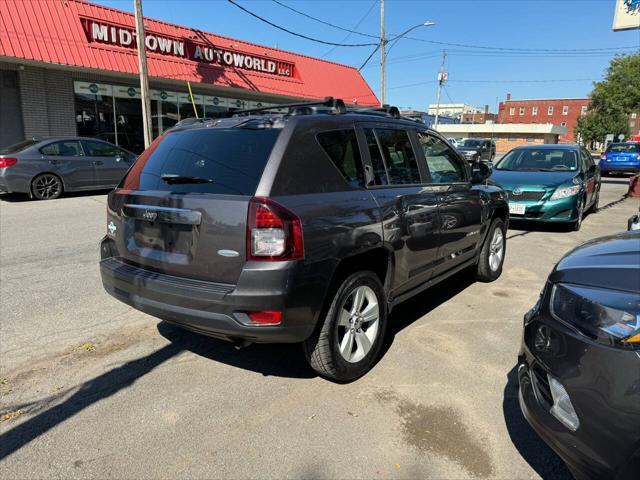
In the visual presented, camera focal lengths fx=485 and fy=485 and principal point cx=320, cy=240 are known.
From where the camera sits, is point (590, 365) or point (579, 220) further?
point (579, 220)

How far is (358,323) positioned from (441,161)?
82.0 inches

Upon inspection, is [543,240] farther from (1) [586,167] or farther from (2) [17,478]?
(2) [17,478]

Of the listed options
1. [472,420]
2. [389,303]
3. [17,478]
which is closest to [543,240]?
[389,303]

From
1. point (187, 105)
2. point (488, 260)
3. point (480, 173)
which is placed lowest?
point (488, 260)

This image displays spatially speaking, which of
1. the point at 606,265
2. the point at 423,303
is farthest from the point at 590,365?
the point at 423,303

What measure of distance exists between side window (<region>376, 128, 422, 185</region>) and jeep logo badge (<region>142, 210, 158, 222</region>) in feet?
5.79

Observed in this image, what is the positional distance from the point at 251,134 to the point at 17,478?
7.56ft

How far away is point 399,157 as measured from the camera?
402 centimetres

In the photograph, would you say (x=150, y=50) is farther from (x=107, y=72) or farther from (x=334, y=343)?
(x=334, y=343)

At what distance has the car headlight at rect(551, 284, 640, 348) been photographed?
6.11 feet

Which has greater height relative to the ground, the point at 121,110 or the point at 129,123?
the point at 121,110

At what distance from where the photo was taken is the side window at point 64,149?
1180cm

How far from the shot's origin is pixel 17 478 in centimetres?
244

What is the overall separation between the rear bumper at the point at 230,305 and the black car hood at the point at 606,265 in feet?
4.62
